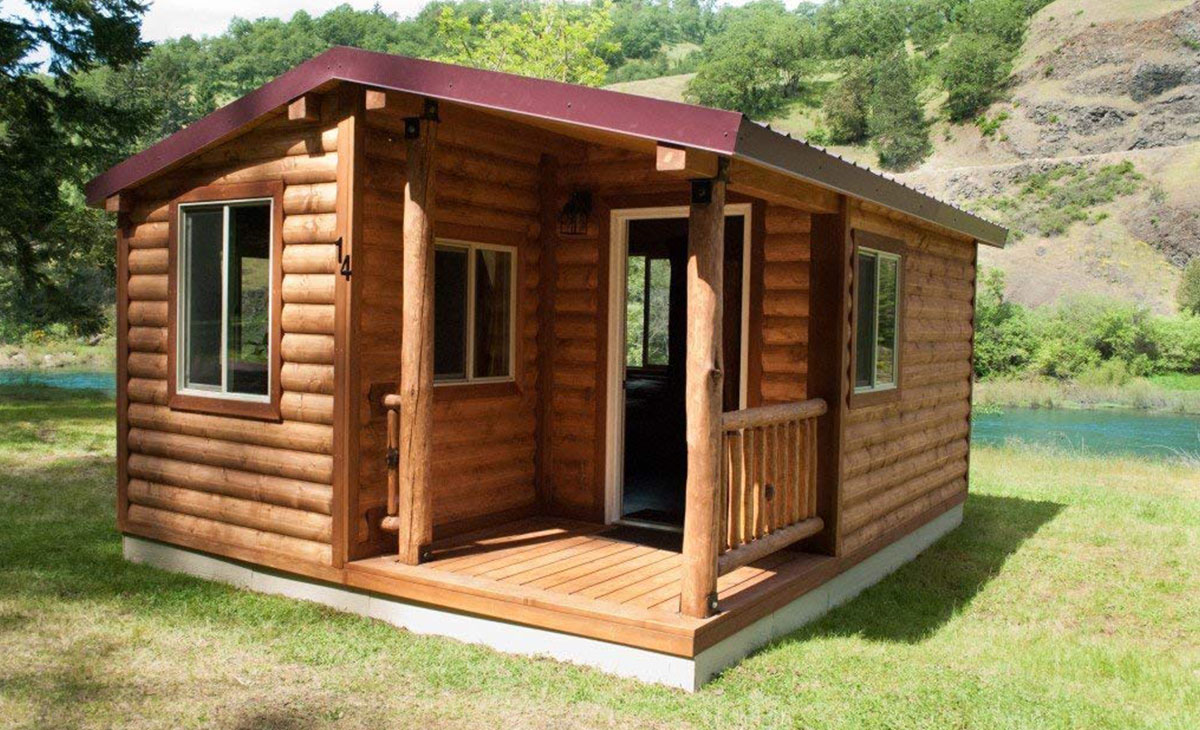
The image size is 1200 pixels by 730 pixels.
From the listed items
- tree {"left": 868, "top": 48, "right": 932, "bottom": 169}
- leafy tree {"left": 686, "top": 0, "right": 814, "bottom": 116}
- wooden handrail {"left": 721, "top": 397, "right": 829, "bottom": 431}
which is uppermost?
leafy tree {"left": 686, "top": 0, "right": 814, "bottom": 116}

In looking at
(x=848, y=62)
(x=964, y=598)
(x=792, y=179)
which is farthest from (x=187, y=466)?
(x=848, y=62)

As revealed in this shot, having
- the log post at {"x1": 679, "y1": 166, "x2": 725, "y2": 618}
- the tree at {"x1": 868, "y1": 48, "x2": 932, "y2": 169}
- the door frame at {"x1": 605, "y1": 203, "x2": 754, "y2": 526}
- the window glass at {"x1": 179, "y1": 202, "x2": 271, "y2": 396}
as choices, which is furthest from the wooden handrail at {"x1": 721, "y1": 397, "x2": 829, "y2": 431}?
the tree at {"x1": 868, "y1": 48, "x2": 932, "y2": 169}

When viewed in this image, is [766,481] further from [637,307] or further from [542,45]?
[542,45]

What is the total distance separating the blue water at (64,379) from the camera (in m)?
20.8

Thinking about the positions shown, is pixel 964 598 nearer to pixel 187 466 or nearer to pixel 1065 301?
pixel 187 466

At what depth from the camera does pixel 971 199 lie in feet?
154

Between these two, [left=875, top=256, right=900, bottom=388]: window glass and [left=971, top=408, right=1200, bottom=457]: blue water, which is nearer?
[left=875, top=256, right=900, bottom=388]: window glass

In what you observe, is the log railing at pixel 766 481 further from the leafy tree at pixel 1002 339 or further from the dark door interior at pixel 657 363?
the leafy tree at pixel 1002 339

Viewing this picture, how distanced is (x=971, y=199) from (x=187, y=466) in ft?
151

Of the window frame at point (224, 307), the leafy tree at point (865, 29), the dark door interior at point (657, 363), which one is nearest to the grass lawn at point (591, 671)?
the window frame at point (224, 307)

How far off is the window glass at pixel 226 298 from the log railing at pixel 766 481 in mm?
2652

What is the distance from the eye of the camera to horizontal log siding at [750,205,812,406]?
5895 mm

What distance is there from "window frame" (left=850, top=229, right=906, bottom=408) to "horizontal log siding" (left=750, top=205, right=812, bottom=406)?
30 centimetres

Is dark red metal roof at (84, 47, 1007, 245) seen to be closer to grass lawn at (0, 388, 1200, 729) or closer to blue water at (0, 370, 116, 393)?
grass lawn at (0, 388, 1200, 729)
